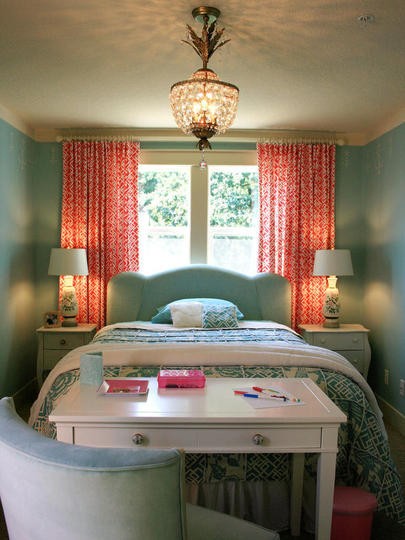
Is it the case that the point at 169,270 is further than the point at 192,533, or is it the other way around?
the point at 169,270

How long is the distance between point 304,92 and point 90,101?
1.63 meters

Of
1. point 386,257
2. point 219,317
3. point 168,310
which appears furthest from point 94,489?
point 386,257

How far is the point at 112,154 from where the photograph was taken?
475cm

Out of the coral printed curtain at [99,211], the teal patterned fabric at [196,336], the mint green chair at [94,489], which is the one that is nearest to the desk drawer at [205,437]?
the mint green chair at [94,489]

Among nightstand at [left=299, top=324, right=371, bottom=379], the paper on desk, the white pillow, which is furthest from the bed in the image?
nightstand at [left=299, top=324, right=371, bottom=379]

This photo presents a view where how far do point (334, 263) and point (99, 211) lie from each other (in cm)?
224

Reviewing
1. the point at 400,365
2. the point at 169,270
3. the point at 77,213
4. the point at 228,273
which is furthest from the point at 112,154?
the point at 400,365

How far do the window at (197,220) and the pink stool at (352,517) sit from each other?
9.71 feet

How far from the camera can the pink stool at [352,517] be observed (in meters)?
2.14

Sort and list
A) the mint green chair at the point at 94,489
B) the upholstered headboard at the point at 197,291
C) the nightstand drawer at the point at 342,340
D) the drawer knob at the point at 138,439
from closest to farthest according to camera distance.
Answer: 1. the mint green chair at the point at 94,489
2. the drawer knob at the point at 138,439
3. the nightstand drawer at the point at 342,340
4. the upholstered headboard at the point at 197,291

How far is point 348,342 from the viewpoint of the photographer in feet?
14.4

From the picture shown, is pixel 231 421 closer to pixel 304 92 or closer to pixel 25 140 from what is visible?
pixel 304 92

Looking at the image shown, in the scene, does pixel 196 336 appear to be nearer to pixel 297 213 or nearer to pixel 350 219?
pixel 297 213

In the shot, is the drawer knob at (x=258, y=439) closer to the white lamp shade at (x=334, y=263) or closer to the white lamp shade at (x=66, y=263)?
the white lamp shade at (x=334, y=263)
